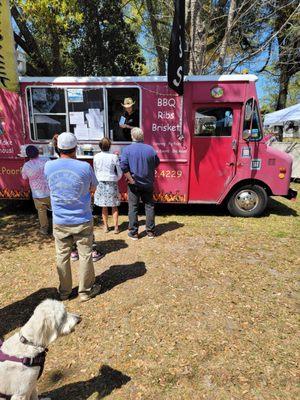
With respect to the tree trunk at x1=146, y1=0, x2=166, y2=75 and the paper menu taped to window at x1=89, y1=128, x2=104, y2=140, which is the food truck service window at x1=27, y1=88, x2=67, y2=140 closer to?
the paper menu taped to window at x1=89, y1=128, x2=104, y2=140

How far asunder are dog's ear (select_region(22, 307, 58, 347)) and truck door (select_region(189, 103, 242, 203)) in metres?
4.98

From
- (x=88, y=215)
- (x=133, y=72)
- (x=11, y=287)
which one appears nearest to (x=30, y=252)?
(x=11, y=287)

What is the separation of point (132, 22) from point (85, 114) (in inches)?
403

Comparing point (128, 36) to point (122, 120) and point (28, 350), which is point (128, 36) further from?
point (28, 350)

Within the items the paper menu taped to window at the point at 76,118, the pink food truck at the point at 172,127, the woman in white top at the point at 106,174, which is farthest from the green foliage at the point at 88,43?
the woman in white top at the point at 106,174

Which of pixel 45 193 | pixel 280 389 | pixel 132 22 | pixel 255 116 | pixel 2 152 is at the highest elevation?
pixel 132 22

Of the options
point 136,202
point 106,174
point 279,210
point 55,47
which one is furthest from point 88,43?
point 279,210

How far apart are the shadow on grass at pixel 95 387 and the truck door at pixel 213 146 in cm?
448

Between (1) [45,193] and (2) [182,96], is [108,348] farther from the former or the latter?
(2) [182,96]

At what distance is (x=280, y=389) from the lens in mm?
2709

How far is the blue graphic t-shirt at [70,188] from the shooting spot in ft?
11.4

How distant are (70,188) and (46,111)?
12.4 feet

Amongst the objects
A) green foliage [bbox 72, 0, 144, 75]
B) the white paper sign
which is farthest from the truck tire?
green foliage [bbox 72, 0, 144, 75]

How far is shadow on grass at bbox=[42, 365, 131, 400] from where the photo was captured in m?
2.65
